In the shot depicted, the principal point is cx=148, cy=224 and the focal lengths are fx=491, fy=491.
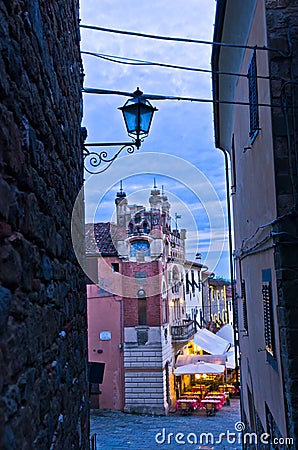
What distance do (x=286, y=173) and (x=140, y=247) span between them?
1655 centimetres

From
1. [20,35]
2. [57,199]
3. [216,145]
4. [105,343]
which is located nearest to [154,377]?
[105,343]

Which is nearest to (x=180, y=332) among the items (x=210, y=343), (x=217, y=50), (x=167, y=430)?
(x=210, y=343)

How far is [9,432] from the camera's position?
1.72 meters

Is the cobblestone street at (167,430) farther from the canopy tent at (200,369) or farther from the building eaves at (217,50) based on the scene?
the building eaves at (217,50)

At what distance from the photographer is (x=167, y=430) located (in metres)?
15.7

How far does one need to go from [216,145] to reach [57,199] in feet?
28.3

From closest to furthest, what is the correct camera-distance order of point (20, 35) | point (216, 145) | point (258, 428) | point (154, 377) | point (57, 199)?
1. point (20, 35)
2. point (57, 199)
3. point (258, 428)
4. point (216, 145)
5. point (154, 377)

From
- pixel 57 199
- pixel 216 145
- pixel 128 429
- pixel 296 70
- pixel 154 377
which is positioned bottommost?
pixel 128 429

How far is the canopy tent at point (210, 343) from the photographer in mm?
22328

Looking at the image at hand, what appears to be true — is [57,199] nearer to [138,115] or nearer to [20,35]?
[20,35]

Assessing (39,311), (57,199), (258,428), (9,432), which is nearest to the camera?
(9,432)

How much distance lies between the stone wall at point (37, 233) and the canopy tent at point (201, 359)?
56.7ft

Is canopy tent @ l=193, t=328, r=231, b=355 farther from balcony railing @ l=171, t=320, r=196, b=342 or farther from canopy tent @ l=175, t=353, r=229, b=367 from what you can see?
canopy tent @ l=175, t=353, r=229, b=367

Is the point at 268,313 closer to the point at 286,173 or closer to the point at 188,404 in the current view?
the point at 286,173
